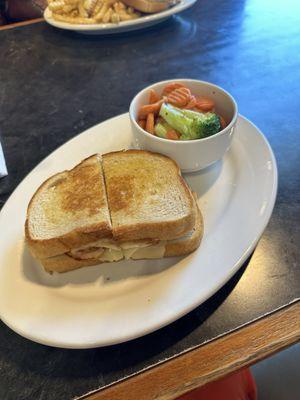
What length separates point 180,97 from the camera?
3.48ft

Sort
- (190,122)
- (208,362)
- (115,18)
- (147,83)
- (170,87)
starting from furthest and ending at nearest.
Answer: (115,18) < (147,83) < (170,87) < (190,122) < (208,362)

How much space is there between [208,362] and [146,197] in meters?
0.39

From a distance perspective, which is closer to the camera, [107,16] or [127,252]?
[127,252]

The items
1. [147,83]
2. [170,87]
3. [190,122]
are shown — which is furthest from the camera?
[147,83]

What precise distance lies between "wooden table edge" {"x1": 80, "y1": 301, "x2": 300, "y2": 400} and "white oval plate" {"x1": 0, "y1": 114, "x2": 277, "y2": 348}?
9 cm

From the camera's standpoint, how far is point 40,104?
1.55 m

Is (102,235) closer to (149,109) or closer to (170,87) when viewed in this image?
(149,109)

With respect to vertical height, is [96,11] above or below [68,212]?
above

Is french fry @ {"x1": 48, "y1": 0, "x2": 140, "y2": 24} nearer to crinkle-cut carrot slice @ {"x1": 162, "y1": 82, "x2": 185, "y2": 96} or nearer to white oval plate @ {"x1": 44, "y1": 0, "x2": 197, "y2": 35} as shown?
white oval plate @ {"x1": 44, "y1": 0, "x2": 197, "y2": 35}

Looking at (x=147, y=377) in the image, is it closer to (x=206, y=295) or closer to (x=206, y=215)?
(x=206, y=295)

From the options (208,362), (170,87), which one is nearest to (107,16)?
(170,87)

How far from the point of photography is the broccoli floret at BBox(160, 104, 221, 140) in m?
0.97

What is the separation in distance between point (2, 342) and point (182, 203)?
0.50 m

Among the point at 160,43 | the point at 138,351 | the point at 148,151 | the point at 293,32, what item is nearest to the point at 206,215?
the point at 148,151
